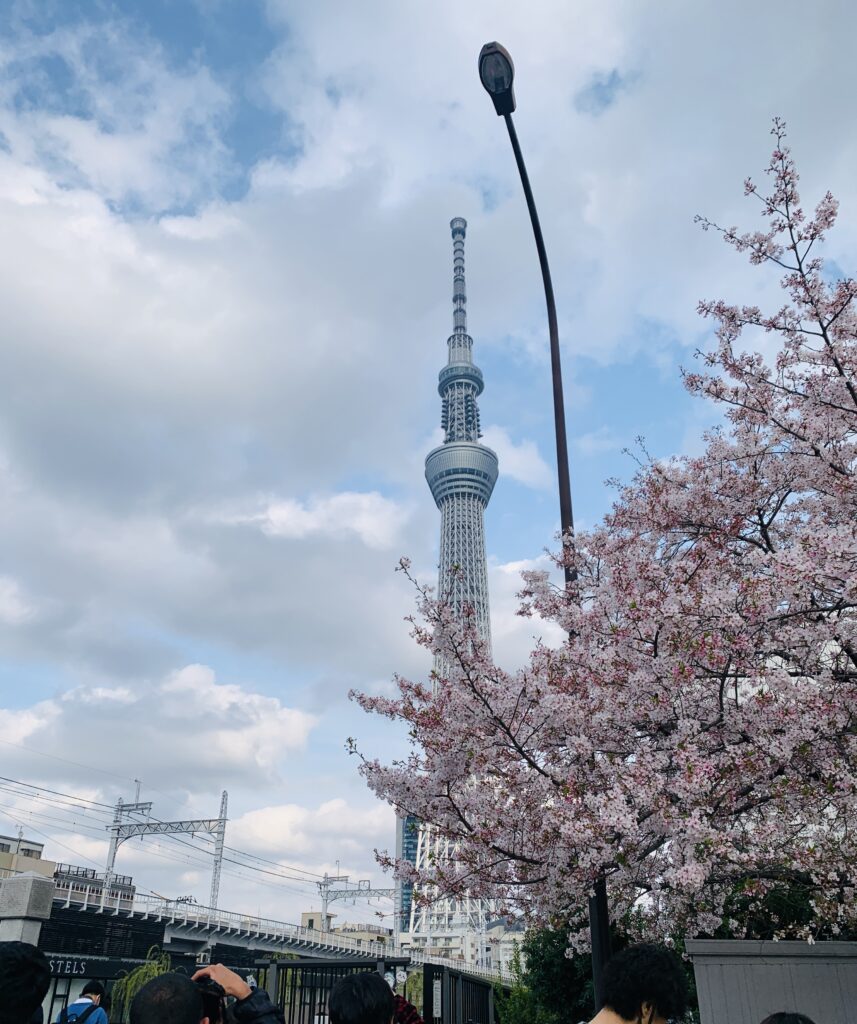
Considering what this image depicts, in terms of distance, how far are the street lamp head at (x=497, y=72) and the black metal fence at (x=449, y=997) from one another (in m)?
9.10

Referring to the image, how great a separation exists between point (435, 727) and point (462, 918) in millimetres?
121223

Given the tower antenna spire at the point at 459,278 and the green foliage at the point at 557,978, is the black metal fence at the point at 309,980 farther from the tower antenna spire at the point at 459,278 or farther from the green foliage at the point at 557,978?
the tower antenna spire at the point at 459,278

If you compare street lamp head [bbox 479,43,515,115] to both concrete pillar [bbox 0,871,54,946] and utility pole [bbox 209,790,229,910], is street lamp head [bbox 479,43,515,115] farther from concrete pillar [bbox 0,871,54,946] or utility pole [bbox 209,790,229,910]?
utility pole [bbox 209,790,229,910]

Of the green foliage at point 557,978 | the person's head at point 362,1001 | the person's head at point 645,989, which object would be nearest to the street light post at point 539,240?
the person's head at point 645,989

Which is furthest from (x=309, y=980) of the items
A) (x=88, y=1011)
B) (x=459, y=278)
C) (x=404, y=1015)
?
(x=459, y=278)

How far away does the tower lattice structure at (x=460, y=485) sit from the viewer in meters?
110

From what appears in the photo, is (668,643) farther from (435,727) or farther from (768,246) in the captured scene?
A: (768,246)

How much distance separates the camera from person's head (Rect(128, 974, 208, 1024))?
2949 millimetres

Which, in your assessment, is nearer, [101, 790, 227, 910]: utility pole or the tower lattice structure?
[101, 790, 227, 910]: utility pole

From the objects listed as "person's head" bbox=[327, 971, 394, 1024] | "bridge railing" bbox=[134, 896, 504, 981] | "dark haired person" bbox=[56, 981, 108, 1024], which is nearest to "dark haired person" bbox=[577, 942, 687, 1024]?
"person's head" bbox=[327, 971, 394, 1024]

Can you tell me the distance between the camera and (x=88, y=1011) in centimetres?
636

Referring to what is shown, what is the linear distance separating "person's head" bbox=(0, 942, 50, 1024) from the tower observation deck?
101688 millimetres

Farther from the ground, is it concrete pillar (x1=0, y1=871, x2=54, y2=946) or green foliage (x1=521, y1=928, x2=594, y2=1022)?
concrete pillar (x1=0, y1=871, x2=54, y2=946)

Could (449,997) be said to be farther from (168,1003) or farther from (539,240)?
(539,240)
